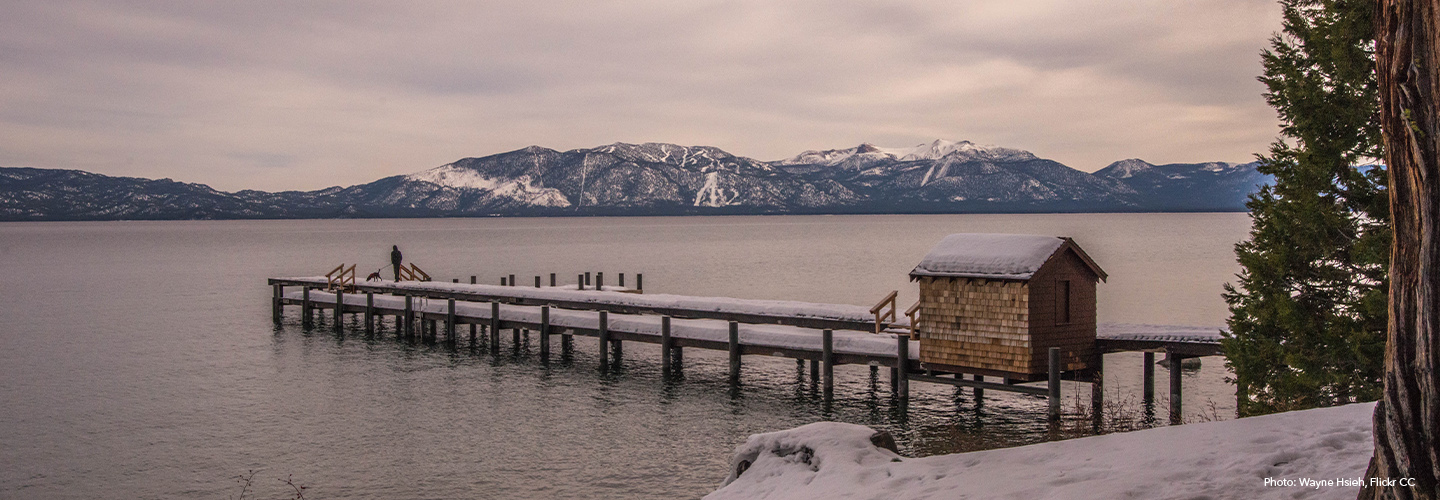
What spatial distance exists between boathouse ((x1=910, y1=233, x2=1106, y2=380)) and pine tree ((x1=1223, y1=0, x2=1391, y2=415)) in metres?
4.69

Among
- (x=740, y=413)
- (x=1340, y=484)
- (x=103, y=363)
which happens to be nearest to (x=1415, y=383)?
(x=1340, y=484)

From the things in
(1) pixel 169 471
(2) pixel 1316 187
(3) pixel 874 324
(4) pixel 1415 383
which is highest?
(2) pixel 1316 187

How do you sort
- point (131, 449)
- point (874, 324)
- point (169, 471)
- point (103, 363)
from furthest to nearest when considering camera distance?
point (103, 363) < point (874, 324) < point (131, 449) < point (169, 471)

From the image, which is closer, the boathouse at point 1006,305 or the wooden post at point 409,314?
the boathouse at point 1006,305

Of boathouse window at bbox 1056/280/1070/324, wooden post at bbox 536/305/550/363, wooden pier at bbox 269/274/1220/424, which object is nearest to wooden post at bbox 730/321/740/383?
wooden pier at bbox 269/274/1220/424

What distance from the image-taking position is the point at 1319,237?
17.0 meters

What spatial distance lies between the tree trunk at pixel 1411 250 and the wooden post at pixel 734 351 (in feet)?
74.6

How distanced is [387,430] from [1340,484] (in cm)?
2087

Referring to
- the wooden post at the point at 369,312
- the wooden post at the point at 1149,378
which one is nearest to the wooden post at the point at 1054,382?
the wooden post at the point at 1149,378

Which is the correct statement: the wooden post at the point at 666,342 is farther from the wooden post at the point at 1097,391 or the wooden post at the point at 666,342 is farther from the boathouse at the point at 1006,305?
the wooden post at the point at 1097,391

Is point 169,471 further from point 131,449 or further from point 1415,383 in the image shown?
point 1415,383

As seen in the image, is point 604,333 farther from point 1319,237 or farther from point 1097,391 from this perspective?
point 1319,237

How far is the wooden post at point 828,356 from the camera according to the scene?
86.2 feet

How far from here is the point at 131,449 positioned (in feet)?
73.4
